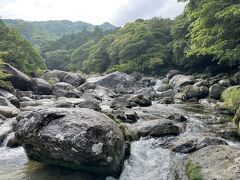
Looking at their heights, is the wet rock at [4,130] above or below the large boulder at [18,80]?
above

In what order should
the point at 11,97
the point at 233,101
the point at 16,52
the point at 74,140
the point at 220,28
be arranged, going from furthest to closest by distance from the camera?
the point at 16,52 → the point at 11,97 → the point at 220,28 → the point at 233,101 → the point at 74,140

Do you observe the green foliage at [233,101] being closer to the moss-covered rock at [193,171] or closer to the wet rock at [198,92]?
the wet rock at [198,92]

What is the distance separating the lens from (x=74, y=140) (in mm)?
9680

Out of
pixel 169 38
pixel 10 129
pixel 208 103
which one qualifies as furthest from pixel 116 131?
pixel 169 38

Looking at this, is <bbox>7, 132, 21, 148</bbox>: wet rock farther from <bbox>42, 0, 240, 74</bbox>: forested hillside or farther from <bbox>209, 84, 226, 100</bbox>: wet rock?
<bbox>209, 84, 226, 100</bbox>: wet rock

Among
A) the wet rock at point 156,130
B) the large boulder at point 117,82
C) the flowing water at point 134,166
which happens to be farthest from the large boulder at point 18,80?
the wet rock at point 156,130

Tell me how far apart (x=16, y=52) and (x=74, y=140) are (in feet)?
132

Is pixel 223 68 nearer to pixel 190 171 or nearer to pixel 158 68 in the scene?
pixel 158 68

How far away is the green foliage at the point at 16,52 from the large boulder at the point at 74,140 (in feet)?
85.9

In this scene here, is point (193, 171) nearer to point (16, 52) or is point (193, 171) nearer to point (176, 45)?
point (16, 52)

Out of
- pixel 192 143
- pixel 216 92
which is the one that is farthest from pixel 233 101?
pixel 192 143

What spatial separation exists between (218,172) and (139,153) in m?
3.92

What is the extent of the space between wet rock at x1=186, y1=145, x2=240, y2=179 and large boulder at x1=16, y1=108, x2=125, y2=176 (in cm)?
252

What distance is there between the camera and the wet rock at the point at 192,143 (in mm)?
12477
